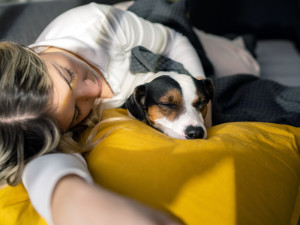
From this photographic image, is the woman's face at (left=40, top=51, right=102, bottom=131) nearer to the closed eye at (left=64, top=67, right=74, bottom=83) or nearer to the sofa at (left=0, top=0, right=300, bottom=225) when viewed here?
the closed eye at (left=64, top=67, right=74, bottom=83)

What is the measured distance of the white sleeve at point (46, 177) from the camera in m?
0.59

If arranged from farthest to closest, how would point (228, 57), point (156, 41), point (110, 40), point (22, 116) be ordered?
point (228, 57), point (156, 41), point (110, 40), point (22, 116)

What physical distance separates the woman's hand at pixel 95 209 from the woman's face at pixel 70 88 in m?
0.43

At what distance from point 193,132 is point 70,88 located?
18.1 inches

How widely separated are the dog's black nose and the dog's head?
5 centimetres

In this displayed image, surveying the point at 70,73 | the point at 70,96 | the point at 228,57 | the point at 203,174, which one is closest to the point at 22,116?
the point at 70,96

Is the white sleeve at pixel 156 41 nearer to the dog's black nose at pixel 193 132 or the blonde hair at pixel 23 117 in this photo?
the dog's black nose at pixel 193 132

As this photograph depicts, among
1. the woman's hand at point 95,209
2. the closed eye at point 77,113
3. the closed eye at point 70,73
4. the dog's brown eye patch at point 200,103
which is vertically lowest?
the dog's brown eye patch at point 200,103

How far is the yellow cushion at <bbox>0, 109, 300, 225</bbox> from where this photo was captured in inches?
28.1

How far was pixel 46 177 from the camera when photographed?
63cm

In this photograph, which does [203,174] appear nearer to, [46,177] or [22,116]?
[46,177]

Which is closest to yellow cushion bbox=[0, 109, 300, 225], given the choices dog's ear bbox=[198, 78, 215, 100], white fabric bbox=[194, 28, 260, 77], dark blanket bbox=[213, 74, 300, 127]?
dog's ear bbox=[198, 78, 215, 100]

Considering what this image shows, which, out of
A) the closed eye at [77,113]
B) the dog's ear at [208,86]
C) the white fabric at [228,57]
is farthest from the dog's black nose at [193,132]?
the white fabric at [228,57]

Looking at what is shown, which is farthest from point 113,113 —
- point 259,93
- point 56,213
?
point 259,93
